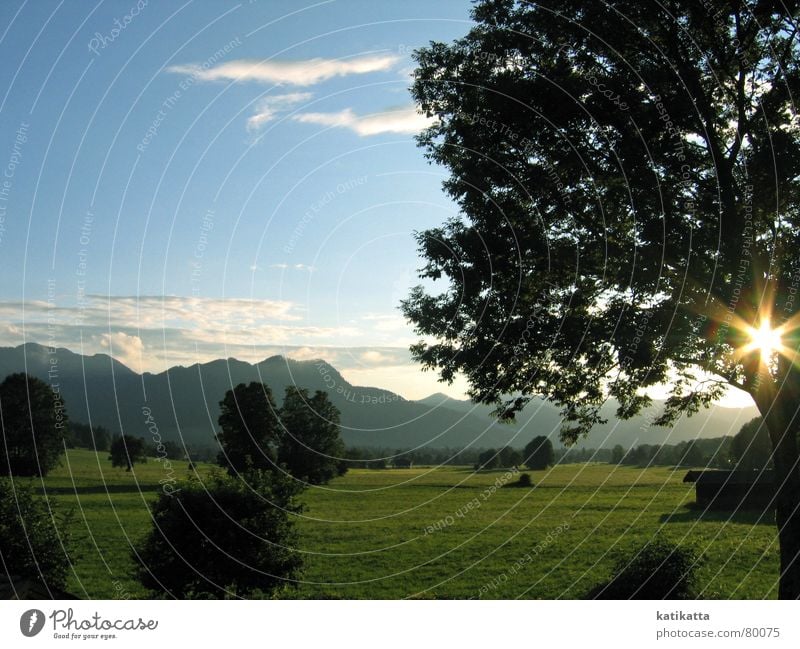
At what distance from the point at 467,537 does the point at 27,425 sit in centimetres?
4168

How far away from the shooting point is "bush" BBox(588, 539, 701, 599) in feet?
56.2

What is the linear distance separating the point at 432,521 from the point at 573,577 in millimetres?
19104

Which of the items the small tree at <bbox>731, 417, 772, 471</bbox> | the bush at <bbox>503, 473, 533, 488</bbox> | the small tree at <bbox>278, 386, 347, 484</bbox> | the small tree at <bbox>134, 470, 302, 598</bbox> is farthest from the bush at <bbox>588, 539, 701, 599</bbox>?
the small tree at <bbox>731, 417, 772, 471</bbox>

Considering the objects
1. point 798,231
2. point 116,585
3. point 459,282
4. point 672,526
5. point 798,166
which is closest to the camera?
point 798,166

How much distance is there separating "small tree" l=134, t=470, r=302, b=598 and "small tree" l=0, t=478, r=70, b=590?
2.05m

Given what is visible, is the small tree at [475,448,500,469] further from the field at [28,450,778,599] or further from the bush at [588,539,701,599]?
the bush at [588,539,701,599]

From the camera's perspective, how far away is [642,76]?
687 inches

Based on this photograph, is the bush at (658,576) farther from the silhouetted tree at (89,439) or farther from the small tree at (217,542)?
the silhouetted tree at (89,439)

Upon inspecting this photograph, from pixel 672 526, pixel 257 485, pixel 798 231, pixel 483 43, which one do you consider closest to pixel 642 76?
pixel 483 43

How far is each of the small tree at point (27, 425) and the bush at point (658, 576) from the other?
150ft

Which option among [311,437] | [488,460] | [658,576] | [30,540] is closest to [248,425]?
[311,437]

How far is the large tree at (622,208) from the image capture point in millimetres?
17297

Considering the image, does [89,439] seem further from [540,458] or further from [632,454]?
[632,454]
